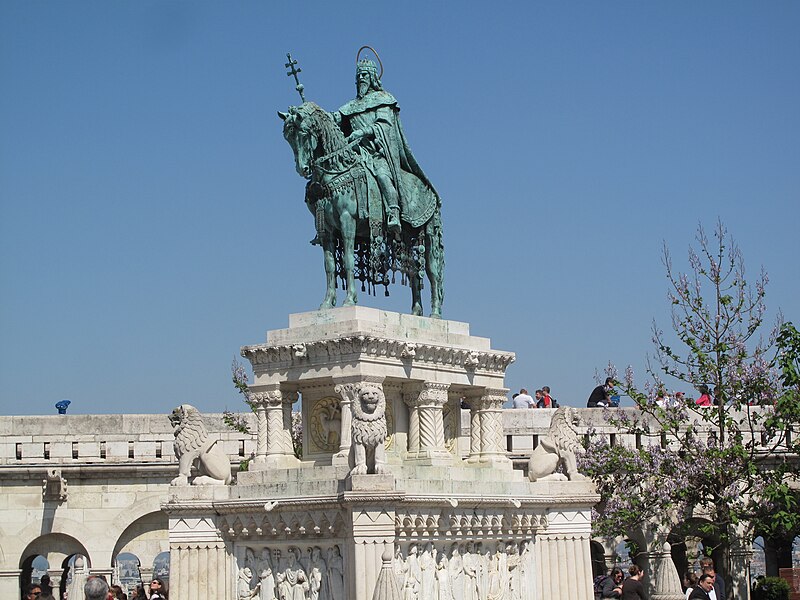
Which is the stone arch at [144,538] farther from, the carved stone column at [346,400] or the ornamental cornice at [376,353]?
the carved stone column at [346,400]

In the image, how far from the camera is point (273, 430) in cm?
1680

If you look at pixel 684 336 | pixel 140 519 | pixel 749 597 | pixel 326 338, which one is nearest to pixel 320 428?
pixel 326 338

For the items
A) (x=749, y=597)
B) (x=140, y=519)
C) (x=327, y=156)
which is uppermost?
(x=327, y=156)

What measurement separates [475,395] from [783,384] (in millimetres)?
9090

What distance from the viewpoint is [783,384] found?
24.8 metres

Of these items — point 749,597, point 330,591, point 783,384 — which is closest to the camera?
point 330,591

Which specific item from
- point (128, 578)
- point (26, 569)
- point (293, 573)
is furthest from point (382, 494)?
point (128, 578)

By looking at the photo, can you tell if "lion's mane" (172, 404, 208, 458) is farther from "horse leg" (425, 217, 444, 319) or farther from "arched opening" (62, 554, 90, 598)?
"arched opening" (62, 554, 90, 598)

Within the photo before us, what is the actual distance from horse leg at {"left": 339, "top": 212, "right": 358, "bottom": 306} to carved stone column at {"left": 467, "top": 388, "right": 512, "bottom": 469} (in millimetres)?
2268

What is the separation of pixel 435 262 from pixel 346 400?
8.20ft

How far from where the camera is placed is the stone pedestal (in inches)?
610

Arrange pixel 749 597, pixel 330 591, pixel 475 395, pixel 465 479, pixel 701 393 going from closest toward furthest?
pixel 330 591 < pixel 465 479 < pixel 475 395 < pixel 701 393 < pixel 749 597

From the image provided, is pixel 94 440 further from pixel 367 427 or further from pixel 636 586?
pixel 367 427

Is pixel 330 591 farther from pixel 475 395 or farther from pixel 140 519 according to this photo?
pixel 140 519
